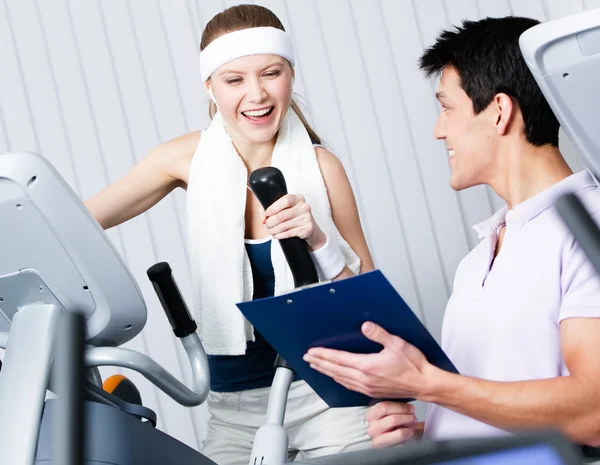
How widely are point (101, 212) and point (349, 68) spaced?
126 centimetres

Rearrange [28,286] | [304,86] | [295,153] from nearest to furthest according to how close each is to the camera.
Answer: [28,286] < [295,153] < [304,86]

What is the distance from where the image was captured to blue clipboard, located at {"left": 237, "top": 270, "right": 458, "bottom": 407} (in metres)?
1.19

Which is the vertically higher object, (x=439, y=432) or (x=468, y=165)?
(x=468, y=165)

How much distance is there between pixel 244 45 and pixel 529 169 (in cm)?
73

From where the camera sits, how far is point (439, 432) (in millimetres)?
1423

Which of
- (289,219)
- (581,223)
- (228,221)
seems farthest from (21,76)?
(581,223)

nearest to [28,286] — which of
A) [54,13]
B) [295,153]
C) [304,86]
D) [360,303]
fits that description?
[360,303]

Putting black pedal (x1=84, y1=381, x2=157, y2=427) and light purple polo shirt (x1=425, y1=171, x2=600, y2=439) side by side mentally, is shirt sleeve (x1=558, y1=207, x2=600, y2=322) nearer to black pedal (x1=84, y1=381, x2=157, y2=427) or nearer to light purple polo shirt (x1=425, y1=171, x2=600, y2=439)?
light purple polo shirt (x1=425, y1=171, x2=600, y2=439)

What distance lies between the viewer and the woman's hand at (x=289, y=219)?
1.48 m

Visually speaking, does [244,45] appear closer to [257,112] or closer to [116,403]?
[257,112]

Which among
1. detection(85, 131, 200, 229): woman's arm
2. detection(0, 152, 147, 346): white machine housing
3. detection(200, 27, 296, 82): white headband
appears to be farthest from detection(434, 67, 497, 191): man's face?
detection(85, 131, 200, 229): woman's arm

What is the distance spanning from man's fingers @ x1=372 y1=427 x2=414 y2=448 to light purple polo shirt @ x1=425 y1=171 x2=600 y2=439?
0.15ft

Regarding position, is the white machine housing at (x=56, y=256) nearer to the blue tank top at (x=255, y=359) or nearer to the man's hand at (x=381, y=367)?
the man's hand at (x=381, y=367)

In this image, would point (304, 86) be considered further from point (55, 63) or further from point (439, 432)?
point (439, 432)
